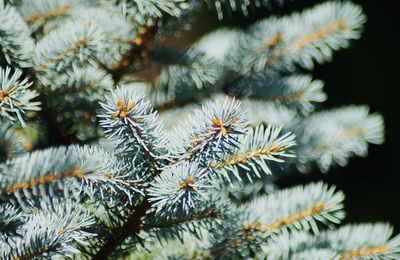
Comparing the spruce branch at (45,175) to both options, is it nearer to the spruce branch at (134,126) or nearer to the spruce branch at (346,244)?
the spruce branch at (134,126)

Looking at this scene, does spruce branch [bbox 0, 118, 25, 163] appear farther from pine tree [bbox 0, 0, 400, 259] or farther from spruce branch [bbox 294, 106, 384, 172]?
spruce branch [bbox 294, 106, 384, 172]

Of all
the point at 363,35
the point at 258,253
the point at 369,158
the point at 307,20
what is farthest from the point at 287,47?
the point at 363,35

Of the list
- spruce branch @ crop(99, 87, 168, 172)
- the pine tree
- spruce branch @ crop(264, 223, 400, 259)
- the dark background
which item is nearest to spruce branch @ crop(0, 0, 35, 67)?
the pine tree

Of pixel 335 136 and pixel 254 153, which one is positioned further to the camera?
pixel 335 136

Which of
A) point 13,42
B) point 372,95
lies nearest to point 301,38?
point 13,42

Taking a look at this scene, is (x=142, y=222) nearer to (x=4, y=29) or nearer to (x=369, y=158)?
(x=4, y=29)

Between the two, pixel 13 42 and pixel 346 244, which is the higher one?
pixel 13 42

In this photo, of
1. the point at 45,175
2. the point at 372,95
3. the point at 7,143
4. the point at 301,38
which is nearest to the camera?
the point at 45,175

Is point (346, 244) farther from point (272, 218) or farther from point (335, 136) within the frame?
point (335, 136)
